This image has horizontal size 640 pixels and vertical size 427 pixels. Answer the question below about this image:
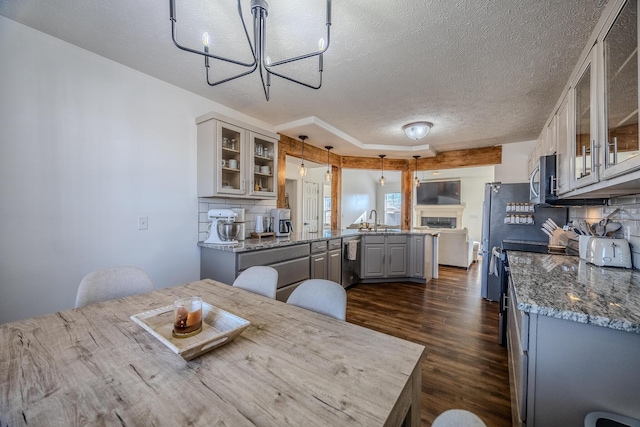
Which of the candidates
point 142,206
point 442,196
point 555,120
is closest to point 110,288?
point 142,206

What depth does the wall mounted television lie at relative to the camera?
8539mm

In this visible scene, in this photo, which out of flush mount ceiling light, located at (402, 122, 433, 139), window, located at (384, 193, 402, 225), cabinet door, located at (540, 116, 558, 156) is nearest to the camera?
cabinet door, located at (540, 116, 558, 156)

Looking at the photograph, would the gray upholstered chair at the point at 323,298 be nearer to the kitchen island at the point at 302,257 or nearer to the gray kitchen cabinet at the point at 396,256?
the kitchen island at the point at 302,257

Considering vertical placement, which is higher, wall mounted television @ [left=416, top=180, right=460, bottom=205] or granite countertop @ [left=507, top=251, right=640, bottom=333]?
wall mounted television @ [left=416, top=180, right=460, bottom=205]

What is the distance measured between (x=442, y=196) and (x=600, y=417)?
28.2ft

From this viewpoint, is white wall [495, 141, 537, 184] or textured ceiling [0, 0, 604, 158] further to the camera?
white wall [495, 141, 537, 184]

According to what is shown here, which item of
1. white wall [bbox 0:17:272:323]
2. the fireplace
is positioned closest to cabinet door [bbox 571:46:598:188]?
white wall [bbox 0:17:272:323]

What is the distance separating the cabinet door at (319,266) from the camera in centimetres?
317

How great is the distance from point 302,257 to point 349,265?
112cm

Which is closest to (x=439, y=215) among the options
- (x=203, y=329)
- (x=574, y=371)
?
(x=574, y=371)

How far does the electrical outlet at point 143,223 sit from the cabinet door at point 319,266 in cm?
176

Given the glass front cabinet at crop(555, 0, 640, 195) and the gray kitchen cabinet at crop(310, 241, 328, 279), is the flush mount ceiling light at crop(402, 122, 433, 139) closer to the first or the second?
the glass front cabinet at crop(555, 0, 640, 195)

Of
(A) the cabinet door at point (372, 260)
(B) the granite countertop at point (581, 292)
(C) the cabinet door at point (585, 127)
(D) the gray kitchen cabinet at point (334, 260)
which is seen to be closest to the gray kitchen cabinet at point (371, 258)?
(A) the cabinet door at point (372, 260)

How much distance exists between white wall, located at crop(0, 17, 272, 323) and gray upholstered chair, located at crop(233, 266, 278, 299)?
51.7 inches
